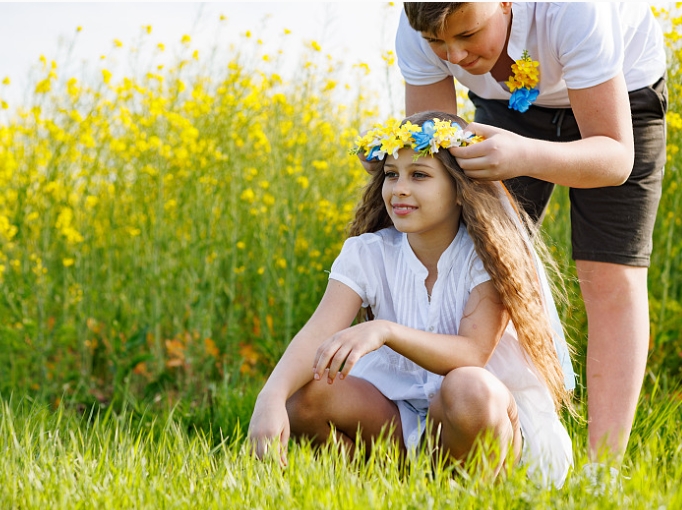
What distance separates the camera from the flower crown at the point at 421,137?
86.4 inches

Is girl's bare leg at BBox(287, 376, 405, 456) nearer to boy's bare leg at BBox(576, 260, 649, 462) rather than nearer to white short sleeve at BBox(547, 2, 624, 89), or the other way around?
boy's bare leg at BBox(576, 260, 649, 462)

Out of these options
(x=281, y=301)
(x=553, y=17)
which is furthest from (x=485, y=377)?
(x=281, y=301)

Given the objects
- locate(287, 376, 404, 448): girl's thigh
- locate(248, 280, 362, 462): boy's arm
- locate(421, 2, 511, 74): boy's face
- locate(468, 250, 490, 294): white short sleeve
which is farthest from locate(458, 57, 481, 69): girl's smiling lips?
locate(287, 376, 404, 448): girl's thigh

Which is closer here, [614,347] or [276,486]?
[276,486]

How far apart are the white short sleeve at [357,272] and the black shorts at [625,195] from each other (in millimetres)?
650

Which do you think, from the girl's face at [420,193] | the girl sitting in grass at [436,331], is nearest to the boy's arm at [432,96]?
the girl sitting in grass at [436,331]

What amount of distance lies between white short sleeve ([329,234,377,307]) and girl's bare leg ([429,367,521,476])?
1.25ft

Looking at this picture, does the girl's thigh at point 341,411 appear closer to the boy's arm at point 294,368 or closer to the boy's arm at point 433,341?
the boy's arm at point 294,368

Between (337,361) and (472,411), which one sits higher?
(337,361)

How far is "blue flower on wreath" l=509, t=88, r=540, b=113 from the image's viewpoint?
2418 mm

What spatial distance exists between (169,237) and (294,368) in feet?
5.80

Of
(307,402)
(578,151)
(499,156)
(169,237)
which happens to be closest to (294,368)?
(307,402)

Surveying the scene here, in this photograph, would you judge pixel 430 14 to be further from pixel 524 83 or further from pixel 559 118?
pixel 559 118

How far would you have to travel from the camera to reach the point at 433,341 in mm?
2115
